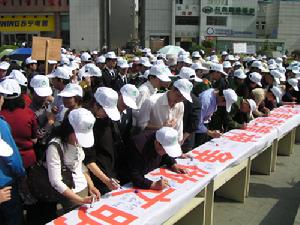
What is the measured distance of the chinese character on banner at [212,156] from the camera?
13.3 ft

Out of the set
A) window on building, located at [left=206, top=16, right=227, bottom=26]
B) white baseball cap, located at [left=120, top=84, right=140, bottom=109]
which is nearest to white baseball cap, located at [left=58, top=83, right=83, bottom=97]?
white baseball cap, located at [left=120, top=84, right=140, bottom=109]

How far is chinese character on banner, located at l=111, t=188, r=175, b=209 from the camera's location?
296 cm

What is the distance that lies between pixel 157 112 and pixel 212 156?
2.57 ft

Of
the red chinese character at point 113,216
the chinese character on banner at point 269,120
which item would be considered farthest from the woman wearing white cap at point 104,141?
the chinese character on banner at point 269,120

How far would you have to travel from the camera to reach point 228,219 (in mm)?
4559

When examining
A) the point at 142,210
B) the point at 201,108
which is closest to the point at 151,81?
the point at 201,108

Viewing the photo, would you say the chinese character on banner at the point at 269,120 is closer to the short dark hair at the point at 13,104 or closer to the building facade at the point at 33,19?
the short dark hair at the point at 13,104

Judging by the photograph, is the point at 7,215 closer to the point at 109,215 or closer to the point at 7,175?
the point at 7,175

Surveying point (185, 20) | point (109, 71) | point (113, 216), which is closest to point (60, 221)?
point (113, 216)

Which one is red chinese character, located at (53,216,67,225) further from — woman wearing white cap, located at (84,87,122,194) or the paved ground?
the paved ground

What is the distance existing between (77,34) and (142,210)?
4926cm

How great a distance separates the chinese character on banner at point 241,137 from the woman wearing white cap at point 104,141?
217 cm

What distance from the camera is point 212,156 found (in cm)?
416

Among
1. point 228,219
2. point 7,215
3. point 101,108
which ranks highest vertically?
point 101,108
